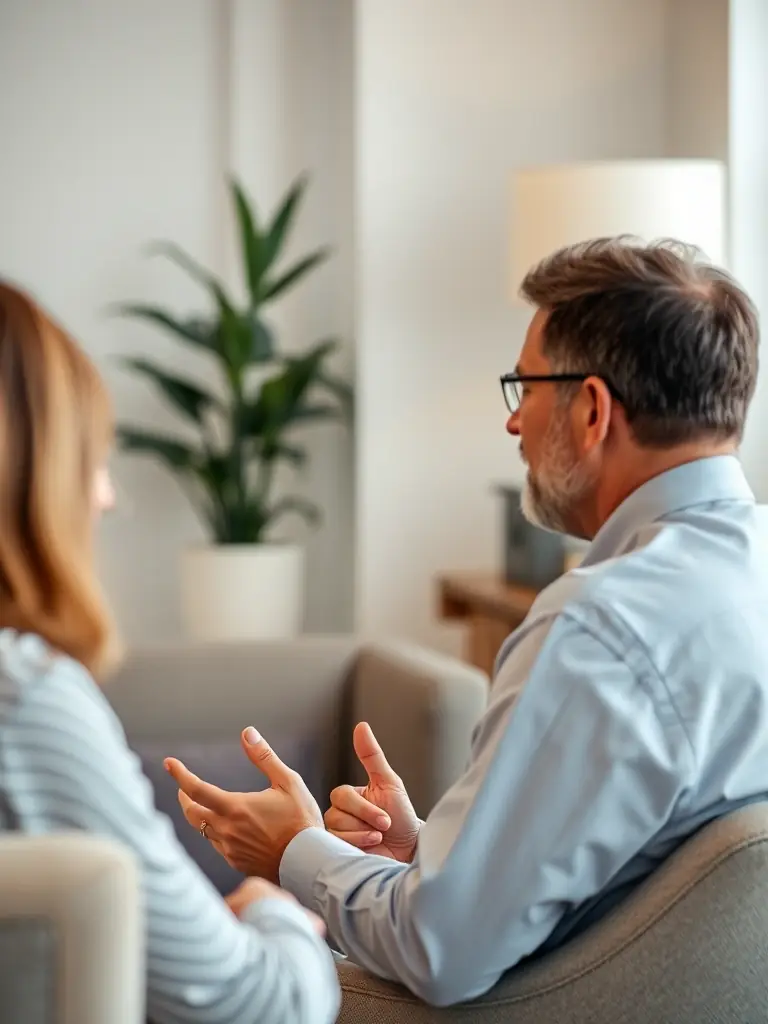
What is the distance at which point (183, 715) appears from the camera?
248 centimetres

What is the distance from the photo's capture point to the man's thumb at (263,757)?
118 cm

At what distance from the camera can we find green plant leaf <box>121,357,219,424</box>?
3.94 m

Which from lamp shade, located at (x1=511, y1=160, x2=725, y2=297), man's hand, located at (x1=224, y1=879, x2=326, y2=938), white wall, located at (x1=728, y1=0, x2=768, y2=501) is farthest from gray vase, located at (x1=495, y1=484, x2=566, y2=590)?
man's hand, located at (x1=224, y1=879, x2=326, y2=938)

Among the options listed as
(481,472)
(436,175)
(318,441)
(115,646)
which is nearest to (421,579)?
(481,472)

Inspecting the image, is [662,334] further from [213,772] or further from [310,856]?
[213,772]

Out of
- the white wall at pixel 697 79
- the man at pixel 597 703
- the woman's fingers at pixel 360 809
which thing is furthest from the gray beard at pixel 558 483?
the white wall at pixel 697 79

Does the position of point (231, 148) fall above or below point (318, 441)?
above

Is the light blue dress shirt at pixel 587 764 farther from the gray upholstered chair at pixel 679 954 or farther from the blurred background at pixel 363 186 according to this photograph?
the blurred background at pixel 363 186

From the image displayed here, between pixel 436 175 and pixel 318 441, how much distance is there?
0.89m

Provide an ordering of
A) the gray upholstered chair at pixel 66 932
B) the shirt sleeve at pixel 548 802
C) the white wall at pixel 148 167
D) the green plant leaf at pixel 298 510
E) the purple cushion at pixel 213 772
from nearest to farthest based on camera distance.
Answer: the gray upholstered chair at pixel 66 932
the shirt sleeve at pixel 548 802
the purple cushion at pixel 213 772
the green plant leaf at pixel 298 510
the white wall at pixel 148 167

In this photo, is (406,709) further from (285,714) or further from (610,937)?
(610,937)

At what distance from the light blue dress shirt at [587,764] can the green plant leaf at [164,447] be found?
2846 mm

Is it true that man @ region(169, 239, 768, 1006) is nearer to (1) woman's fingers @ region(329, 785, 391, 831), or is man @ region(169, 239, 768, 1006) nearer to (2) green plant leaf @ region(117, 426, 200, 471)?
(1) woman's fingers @ region(329, 785, 391, 831)

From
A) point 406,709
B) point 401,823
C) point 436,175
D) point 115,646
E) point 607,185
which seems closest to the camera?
point 115,646
